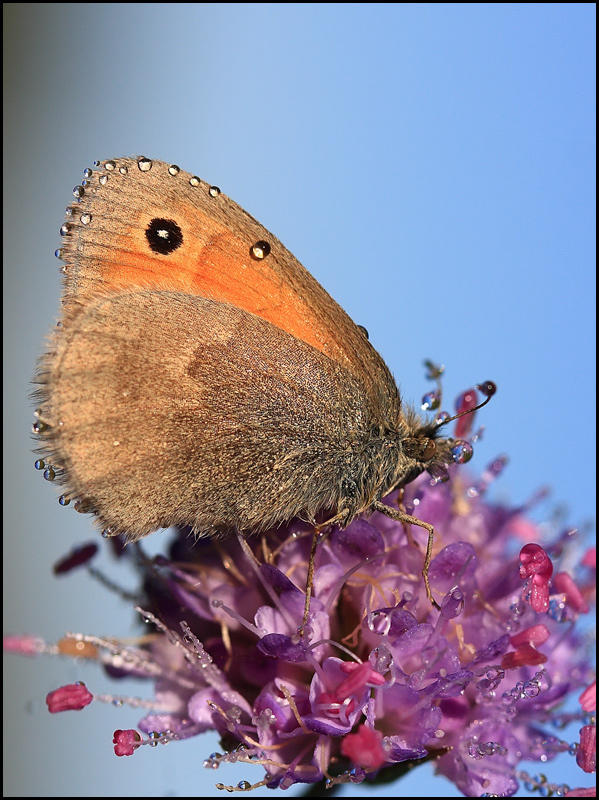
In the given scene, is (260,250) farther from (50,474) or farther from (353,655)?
(353,655)

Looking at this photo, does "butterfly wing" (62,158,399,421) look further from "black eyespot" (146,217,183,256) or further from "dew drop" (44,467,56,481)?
"dew drop" (44,467,56,481)

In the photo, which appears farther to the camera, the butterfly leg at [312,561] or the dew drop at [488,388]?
the dew drop at [488,388]

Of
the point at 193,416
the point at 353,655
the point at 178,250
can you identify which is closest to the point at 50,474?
the point at 193,416

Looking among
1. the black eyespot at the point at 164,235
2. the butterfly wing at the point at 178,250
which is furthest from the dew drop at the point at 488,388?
the black eyespot at the point at 164,235

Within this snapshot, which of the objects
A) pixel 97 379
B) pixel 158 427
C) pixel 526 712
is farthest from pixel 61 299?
pixel 526 712

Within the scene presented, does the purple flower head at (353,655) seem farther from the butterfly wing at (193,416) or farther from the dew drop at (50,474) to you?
the dew drop at (50,474)

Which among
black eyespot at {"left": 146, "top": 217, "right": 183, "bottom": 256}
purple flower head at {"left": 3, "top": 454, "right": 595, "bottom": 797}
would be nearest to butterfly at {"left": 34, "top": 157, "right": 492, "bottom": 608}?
black eyespot at {"left": 146, "top": 217, "right": 183, "bottom": 256}
